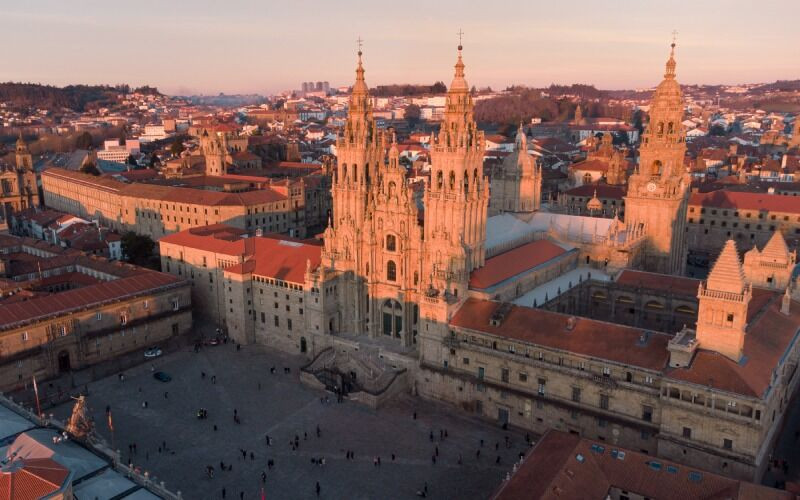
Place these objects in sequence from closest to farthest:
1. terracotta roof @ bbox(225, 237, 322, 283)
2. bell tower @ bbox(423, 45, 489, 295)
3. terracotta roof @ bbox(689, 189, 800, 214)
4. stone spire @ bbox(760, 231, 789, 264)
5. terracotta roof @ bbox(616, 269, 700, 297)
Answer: bell tower @ bbox(423, 45, 489, 295) < stone spire @ bbox(760, 231, 789, 264) < terracotta roof @ bbox(616, 269, 700, 297) < terracotta roof @ bbox(225, 237, 322, 283) < terracotta roof @ bbox(689, 189, 800, 214)

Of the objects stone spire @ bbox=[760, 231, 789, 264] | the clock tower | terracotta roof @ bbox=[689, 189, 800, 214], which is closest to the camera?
stone spire @ bbox=[760, 231, 789, 264]

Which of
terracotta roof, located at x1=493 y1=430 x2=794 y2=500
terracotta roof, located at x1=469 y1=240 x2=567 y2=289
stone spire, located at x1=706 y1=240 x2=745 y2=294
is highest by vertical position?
stone spire, located at x1=706 y1=240 x2=745 y2=294

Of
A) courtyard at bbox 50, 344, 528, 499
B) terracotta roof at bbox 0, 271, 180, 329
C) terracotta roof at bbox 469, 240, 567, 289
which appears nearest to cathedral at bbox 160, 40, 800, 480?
terracotta roof at bbox 469, 240, 567, 289

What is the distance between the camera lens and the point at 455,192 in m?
62.9

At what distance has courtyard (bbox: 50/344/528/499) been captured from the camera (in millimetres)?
49750

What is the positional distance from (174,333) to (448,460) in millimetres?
39534

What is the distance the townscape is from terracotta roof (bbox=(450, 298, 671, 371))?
230mm

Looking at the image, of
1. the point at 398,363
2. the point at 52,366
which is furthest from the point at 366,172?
the point at 52,366

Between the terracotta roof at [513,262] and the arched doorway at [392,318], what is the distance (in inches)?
366

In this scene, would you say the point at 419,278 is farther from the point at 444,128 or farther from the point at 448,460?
the point at 448,460

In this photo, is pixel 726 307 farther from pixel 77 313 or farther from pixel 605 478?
pixel 77 313

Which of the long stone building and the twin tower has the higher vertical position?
the twin tower

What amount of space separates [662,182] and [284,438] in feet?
174

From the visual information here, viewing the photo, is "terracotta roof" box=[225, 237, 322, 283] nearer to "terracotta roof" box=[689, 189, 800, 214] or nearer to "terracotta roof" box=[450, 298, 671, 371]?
"terracotta roof" box=[450, 298, 671, 371]
